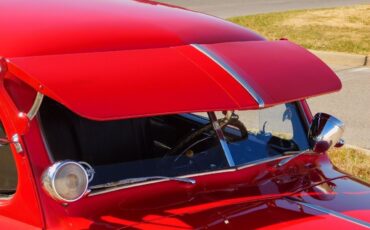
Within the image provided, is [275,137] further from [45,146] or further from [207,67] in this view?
[45,146]

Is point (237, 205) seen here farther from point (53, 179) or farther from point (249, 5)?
point (249, 5)

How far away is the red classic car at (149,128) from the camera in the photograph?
6.79 ft

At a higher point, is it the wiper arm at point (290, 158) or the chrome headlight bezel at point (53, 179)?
the chrome headlight bezel at point (53, 179)

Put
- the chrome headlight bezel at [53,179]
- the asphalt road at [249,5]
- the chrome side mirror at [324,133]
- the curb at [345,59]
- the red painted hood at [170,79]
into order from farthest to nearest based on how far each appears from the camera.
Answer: the asphalt road at [249,5] → the curb at [345,59] → the chrome side mirror at [324,133] → the chrome headlight bezel at [53,179] → the red painted hood at [170,79]

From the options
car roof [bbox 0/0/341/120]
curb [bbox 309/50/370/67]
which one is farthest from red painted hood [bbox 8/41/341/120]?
curb [bbox 309/50/370/67]

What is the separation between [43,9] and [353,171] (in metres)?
3.34

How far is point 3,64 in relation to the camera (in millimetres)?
2004

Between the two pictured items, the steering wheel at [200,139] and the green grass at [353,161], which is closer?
the steering wheel at [200,139]

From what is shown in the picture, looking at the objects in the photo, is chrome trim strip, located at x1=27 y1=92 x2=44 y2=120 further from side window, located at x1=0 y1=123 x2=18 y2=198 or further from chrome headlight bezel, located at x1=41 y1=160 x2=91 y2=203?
side window, located at x1=0 y1=123 x2=18 y2=198

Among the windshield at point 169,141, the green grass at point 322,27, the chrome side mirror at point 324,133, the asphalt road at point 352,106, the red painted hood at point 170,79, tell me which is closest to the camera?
the red painted hood at point 170,79

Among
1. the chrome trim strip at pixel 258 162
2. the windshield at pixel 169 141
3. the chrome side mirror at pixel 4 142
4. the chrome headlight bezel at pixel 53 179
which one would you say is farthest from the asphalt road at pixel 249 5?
the chrome headlight bezel at pixel 53 179

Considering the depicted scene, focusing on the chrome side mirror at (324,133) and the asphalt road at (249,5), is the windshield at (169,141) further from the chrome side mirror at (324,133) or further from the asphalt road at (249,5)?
the asphalt road at (249,5)

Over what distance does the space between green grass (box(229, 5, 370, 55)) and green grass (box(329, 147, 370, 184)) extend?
6428 mm

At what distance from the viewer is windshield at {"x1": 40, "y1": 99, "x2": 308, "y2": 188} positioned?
242 centimetres
